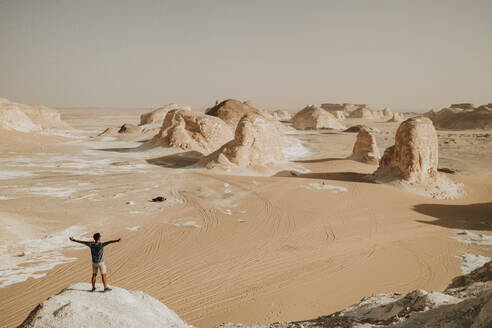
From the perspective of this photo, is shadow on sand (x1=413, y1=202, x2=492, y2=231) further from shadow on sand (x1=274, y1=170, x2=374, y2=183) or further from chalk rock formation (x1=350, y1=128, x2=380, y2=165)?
chalk rock formation (x1=350, y1=128, x2=380, y2=165)

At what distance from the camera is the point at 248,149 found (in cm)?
1825

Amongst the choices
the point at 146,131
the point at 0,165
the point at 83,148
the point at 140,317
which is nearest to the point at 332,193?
the point at 140,317

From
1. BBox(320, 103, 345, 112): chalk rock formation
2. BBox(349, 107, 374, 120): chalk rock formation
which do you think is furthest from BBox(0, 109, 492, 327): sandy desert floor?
BBox(320, 103, 345, 112): chalk rock formation

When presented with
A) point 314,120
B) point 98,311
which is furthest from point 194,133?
point 314,120

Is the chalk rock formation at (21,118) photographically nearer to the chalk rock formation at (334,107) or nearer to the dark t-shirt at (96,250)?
the dark t-shirt at (96,250)

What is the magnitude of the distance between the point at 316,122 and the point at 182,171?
103 ft

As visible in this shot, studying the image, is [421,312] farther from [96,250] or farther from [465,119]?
[465,119]

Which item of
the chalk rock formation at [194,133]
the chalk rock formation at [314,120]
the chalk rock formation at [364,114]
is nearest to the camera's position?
the chalk rock formation at [194,133]

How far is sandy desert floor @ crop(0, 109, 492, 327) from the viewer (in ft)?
20.6

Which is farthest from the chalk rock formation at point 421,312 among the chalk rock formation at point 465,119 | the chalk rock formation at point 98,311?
the chalk rock formation at point 465,119

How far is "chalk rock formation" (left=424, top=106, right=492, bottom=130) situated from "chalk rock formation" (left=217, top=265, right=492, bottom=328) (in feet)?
155

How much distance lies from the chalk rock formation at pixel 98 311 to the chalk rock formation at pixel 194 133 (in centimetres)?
1959

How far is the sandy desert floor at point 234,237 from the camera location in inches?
247

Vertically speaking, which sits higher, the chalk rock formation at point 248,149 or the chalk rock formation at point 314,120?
the chalk rock formation at point 314,120
